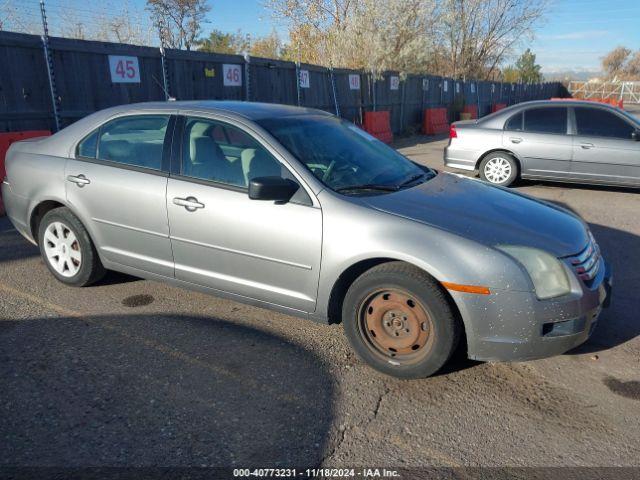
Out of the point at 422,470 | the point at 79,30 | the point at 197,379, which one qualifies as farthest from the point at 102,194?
the point at 79,30

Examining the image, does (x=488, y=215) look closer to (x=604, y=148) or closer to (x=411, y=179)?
(x=411, y=179)

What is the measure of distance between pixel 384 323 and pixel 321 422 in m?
0.72

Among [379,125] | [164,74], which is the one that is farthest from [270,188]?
[379,125]

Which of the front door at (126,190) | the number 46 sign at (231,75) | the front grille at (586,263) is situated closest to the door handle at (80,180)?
the front door at (126,190)

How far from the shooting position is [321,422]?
267 cm

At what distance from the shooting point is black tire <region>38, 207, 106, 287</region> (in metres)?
4.14

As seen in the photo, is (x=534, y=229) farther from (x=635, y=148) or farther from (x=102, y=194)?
(x=635, y=148)

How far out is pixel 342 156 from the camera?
3.70 meters

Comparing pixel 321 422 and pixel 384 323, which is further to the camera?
pixel 384 323

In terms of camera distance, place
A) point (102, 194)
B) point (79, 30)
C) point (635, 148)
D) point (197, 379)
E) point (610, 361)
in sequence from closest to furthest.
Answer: point (197, 379) < point (610, 361) < point (102, 194) < point (635, 148) < point (79, 30)

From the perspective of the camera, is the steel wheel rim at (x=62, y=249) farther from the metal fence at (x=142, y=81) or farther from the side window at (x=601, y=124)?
the side window at (x=601, y=124)

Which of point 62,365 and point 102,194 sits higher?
point 102,194

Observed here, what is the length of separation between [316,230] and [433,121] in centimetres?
1786

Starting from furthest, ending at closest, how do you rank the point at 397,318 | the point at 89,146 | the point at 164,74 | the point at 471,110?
the point at 471,110, the point at 164,74, the point at 89,146, the point at 397,318
